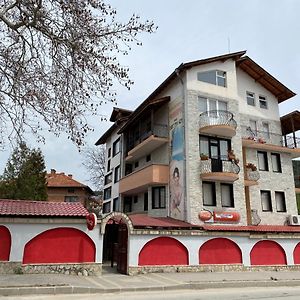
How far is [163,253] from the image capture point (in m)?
16.9

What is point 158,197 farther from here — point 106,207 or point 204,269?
point 106,207

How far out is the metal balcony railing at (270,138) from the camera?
25.8 metres

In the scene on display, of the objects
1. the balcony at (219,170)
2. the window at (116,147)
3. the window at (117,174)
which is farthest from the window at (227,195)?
the window at (116,147)

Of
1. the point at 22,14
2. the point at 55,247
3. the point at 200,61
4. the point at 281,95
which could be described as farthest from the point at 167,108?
the point at 22,14

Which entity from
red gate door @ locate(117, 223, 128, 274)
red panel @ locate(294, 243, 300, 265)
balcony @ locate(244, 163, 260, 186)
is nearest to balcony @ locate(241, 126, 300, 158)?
balcony @ locate(244, 163, 260, 186)

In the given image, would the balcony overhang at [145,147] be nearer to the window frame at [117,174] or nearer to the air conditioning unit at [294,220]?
the window frame at [117,174]

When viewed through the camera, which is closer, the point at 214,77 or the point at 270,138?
the point at 214,77

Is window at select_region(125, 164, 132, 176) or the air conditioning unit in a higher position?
window at select_region(125, 164, 132, 176)

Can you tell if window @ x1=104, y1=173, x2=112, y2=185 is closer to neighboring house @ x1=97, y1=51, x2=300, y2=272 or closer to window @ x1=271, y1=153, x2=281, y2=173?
neighboring house @ x1=97, y1=51, x2=300, y2=272

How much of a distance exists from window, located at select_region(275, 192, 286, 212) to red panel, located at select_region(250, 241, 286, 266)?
5.90 metres

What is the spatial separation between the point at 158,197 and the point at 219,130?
258 inches

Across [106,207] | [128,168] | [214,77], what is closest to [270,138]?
[214,77]

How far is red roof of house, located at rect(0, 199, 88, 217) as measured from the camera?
1456 centimetres

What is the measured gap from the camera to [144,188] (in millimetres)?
25688
